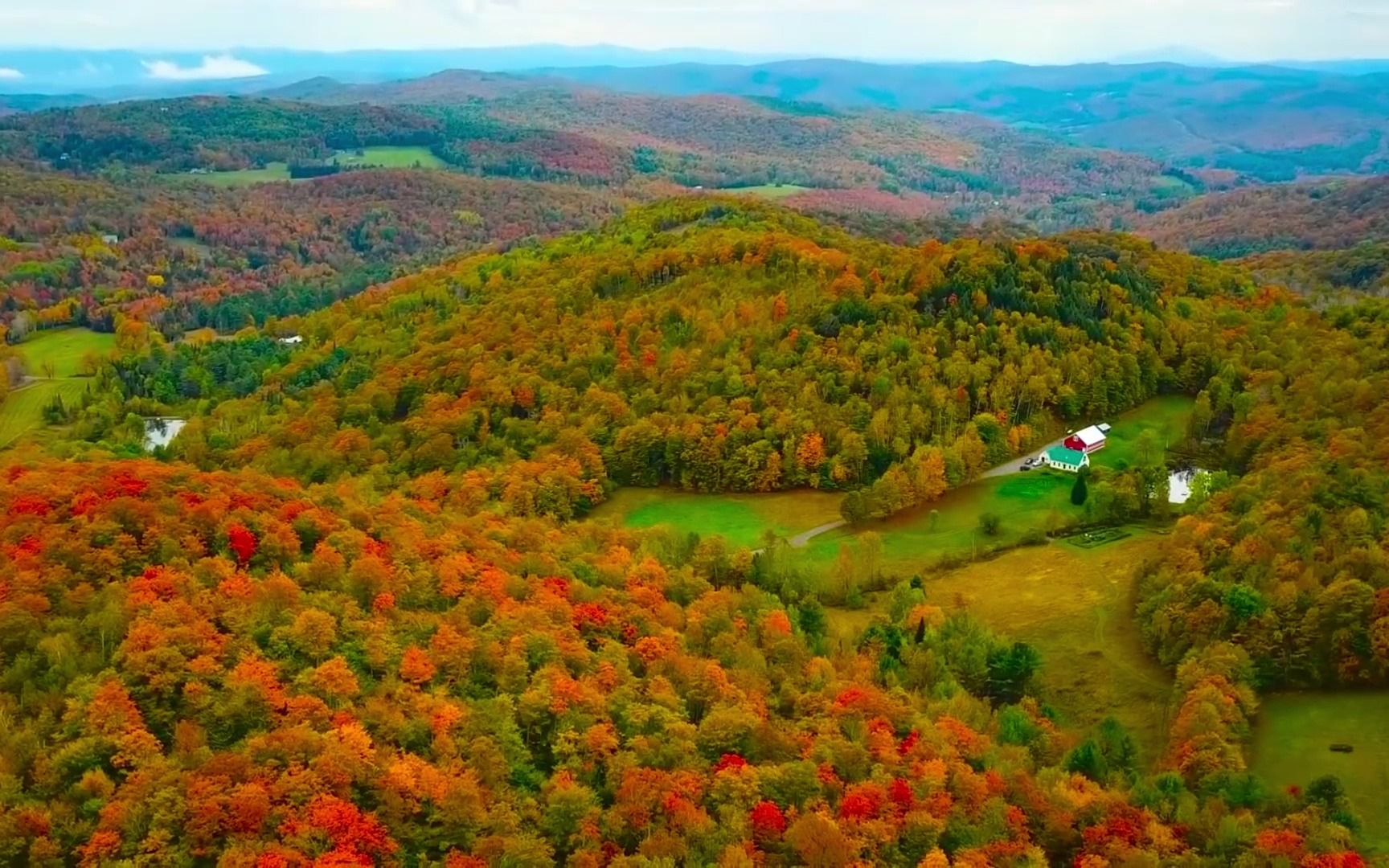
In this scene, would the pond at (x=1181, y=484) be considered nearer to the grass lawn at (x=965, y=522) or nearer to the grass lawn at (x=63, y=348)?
the grass lawn at (x=965, y=522)

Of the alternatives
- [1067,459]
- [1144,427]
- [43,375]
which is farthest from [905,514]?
[43,375]

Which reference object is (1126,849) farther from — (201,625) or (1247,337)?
(1247,337)

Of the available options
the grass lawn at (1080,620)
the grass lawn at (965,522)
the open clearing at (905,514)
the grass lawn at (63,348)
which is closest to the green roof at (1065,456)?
the grass lawn at (965,522)

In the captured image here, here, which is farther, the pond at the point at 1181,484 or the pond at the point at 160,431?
the pond at the point at 160,431

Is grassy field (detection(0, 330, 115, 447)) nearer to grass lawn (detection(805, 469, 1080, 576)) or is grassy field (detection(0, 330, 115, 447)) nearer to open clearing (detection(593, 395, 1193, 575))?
open clearing (detection(593, 395, 1193, 575))

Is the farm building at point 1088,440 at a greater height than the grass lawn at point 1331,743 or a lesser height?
greater

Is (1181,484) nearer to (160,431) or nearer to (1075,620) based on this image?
(1075,620)
